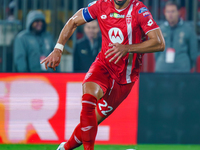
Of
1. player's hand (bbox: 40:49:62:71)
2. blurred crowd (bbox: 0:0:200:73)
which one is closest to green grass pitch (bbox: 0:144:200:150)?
blurred crowd (bbox: 0:0:200:73)

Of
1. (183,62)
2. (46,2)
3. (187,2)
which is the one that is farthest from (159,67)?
(46,2)

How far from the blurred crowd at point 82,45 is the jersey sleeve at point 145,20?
178 cm

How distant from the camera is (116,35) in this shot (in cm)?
392

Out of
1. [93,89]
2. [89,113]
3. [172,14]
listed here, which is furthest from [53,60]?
[172,14]

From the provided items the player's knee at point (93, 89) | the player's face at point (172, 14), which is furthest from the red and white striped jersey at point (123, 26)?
the player's face at point (172, 14)

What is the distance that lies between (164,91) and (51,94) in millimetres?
1621

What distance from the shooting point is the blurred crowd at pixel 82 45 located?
5.51 m

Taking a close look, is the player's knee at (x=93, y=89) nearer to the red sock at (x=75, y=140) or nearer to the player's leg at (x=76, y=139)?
the player's leg at (x=76, y=139)

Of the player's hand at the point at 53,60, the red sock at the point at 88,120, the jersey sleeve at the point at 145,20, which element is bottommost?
the red sock at the point at 88,120

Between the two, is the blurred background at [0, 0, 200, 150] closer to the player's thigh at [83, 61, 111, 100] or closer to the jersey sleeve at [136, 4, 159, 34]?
the player's thigh at [83, 61, 111, 100]

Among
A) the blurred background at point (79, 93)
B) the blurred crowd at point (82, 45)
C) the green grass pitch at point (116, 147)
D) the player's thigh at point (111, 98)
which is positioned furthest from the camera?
the blurred crowd at point (82, 45)

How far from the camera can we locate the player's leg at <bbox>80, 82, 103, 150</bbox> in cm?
368

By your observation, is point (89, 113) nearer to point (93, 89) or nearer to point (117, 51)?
point (93, 89)

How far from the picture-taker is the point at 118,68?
13.2 feet
